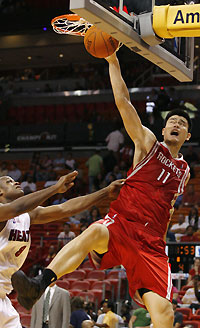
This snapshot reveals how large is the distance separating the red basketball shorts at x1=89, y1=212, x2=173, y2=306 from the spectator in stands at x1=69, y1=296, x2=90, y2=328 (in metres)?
4.73

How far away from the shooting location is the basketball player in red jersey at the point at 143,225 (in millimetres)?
5215

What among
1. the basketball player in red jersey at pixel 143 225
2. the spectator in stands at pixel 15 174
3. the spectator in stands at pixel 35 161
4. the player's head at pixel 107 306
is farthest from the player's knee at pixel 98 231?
the spectator in stands at pixel 35 161

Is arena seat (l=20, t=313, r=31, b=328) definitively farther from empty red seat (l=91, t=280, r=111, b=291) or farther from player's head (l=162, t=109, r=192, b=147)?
player's head (l=162, t=109, r=192, b=147)

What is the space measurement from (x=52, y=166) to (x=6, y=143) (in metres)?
3.56

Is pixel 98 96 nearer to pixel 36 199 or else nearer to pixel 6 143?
pixel 6 143

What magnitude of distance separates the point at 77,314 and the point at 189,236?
4277mm

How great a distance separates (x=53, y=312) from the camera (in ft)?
28.6

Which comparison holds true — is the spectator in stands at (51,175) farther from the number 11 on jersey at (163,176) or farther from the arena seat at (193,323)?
the number 11 on jersey at (163,176)

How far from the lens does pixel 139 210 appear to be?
18.1 feet

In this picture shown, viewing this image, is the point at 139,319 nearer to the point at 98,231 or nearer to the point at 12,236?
the point at 12,236

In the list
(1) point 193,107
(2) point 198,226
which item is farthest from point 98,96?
(2) point 198,226

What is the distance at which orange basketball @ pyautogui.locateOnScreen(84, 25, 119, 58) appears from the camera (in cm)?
556

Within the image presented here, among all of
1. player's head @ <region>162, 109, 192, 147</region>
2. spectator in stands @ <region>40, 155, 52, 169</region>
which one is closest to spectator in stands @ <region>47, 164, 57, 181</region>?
spectator in stands @ <region>40, 155, 52, 169</region>

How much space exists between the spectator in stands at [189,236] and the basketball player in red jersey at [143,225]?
7.72 meters
